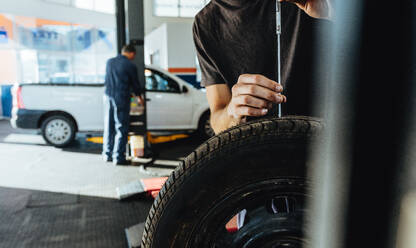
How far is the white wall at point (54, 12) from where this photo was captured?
13.4 meters

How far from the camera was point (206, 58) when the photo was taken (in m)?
1.57

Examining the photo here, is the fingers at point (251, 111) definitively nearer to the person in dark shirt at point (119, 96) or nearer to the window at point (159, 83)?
the person in dark shirt at point (119, 96)

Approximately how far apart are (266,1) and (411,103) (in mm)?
832

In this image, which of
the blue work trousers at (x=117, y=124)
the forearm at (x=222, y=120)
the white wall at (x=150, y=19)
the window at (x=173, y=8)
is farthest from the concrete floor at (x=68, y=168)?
the window at (x=173, y=8)

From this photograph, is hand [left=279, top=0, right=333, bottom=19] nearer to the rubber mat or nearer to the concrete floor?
the rubber mat

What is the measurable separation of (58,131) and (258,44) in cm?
619

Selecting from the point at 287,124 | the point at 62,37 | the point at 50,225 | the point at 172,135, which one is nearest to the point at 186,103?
the point at 172,135

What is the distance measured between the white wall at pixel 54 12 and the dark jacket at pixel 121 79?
10081 mm

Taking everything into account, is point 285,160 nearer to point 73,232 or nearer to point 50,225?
point 73,232

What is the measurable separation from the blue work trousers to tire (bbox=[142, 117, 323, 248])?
16.0 ft

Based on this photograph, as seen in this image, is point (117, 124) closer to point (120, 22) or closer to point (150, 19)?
point (120, 22)

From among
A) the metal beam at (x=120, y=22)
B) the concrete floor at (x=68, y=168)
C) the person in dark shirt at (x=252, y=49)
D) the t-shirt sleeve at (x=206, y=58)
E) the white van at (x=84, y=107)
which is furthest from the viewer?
the white van at (x=84, y=107)

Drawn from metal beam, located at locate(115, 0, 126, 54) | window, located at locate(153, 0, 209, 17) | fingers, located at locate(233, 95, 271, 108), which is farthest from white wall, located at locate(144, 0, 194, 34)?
fingers, located at locate(233, 95, 271, 108)

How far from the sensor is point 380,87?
677 millimetres
